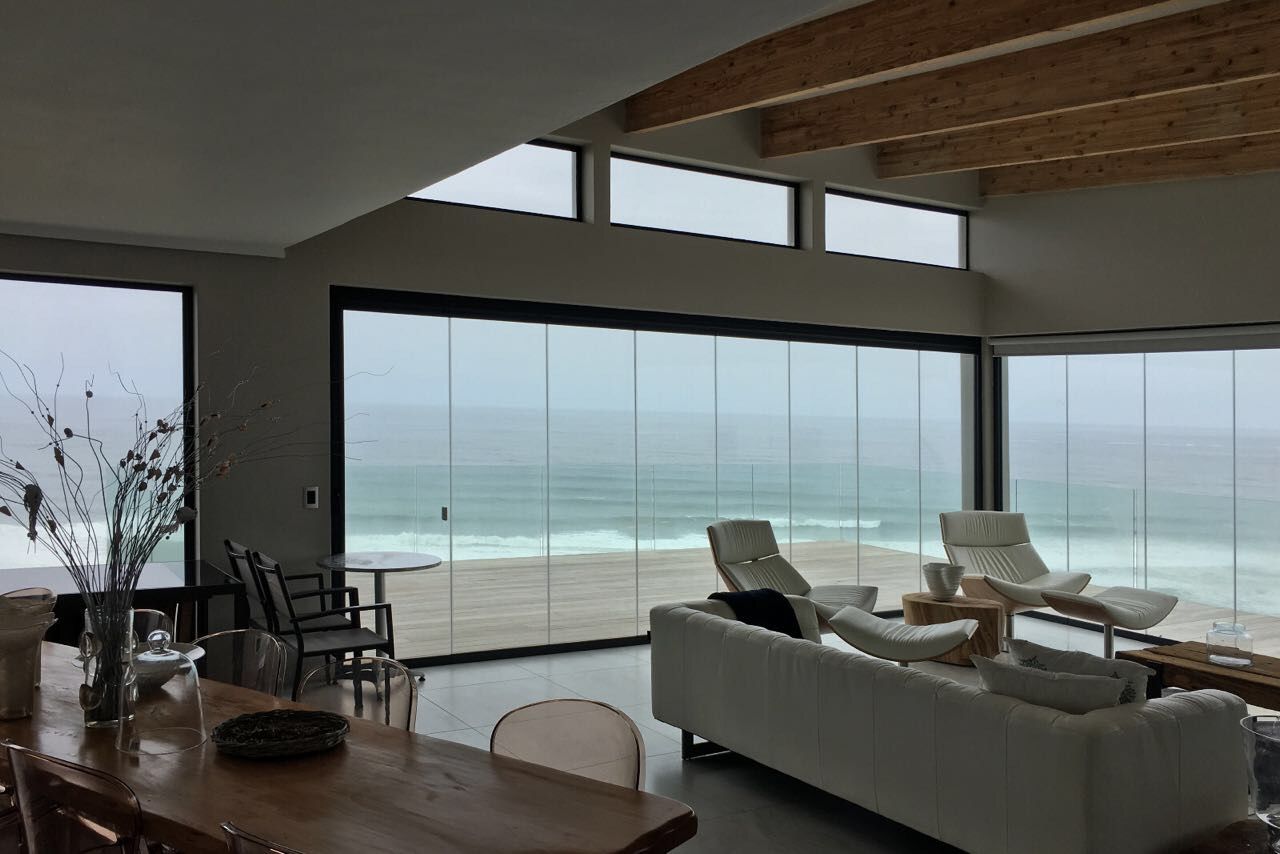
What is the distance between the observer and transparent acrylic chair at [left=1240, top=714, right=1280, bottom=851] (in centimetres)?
172

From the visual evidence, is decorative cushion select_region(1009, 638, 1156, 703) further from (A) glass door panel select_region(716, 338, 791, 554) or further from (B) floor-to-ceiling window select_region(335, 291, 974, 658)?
(A) glass door panel select_region(716, 338, 791, 554)

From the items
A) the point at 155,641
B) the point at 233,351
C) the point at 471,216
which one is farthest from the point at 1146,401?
the point at 155,641

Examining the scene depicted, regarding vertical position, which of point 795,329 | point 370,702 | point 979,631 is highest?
point 795,329

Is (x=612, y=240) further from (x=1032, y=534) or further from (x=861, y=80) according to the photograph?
(x=1032, y=534)

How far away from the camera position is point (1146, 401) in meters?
7.79

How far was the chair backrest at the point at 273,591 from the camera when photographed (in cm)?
481

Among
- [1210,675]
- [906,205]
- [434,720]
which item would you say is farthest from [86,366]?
[906,205]

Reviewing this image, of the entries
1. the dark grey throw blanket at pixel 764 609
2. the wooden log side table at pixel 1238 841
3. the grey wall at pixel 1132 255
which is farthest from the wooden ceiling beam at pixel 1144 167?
the wooden log side table at pixel 1238 841

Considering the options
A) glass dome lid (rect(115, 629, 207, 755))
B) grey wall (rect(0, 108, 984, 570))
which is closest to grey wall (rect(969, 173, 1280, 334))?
grey wall (rect(0, 108, 984, 570))

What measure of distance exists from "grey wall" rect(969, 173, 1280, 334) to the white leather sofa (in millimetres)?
5016

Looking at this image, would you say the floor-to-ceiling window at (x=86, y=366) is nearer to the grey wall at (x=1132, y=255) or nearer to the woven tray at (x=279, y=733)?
the woven tray at (x=279, y=733)

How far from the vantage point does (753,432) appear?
25.5ft

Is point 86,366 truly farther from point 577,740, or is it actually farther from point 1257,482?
point 1257,482

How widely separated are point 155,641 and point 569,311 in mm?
4566
